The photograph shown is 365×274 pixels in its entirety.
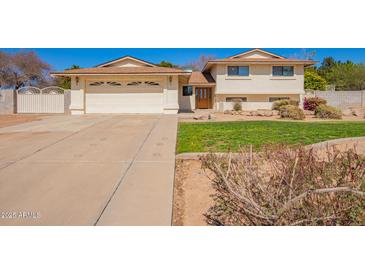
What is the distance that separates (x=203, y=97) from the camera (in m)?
26.5

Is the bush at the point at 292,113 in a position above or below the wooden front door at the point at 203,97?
below

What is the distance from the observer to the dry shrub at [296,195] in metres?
3.04

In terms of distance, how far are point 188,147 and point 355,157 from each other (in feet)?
14.4

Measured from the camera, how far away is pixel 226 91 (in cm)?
2392

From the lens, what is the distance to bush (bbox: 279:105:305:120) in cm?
1689

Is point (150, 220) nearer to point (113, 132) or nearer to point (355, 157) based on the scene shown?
point (355, 157)

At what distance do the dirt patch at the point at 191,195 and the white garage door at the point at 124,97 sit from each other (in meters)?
14.6

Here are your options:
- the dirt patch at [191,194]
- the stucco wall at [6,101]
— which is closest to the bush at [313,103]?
the dirt patch at [191,194]

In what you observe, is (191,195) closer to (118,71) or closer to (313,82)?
(118,71)

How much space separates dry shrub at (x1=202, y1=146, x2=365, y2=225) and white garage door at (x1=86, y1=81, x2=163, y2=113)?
1715 cm

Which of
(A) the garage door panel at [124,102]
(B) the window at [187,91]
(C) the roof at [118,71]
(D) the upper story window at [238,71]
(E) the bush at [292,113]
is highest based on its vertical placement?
(D) the upper story window at [238,71]

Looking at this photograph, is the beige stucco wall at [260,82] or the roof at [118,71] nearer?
the roof at [118,71]

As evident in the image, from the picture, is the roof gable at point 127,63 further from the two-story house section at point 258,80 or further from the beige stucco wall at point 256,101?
the beige stucco wall at point 256,101

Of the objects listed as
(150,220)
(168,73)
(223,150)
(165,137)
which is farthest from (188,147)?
(168,73)
